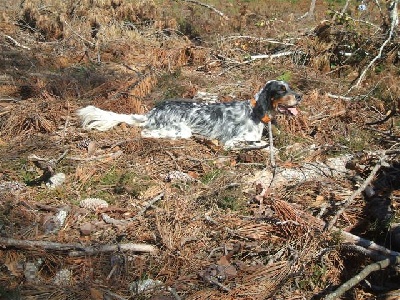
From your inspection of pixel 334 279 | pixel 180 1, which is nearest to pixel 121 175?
pixel 334 279

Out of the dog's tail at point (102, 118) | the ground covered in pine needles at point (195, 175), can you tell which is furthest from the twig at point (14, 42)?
the dog's tail at point (102, 118)

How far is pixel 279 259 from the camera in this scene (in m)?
4.25

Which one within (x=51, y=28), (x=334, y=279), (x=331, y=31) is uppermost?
(x=331, y=31)

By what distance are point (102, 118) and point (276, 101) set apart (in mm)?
2534

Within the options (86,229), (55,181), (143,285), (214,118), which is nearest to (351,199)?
(143,285)

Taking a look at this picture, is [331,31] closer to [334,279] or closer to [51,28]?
[51,28]

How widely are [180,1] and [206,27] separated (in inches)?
113

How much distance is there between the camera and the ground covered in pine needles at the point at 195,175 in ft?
13.2

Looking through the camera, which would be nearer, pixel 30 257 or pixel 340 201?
pixel 30 257

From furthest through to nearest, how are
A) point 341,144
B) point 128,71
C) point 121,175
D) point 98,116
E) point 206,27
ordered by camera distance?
point 206,27
point 128,71
point 98,116
point 341,144
point 121,175

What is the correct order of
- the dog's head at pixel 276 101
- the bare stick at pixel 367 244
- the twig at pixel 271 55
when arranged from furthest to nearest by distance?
the twig at pixel 271 55, the dog's head at pixel 276 101, the bare stick at pixel 367 244

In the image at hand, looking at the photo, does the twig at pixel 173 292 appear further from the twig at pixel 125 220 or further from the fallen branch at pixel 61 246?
the twig at pixel 125 220

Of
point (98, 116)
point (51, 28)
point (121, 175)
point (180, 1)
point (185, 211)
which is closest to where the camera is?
point (185, 211)

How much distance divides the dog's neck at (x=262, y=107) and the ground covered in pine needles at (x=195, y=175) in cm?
28
